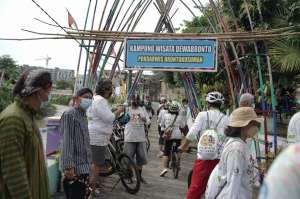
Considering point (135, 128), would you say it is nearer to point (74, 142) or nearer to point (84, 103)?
point (84, 103)

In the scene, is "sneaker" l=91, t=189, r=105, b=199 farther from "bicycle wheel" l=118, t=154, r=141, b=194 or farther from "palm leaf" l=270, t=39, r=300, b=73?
"palm leaf" l=270, t=39, r=300, b=73

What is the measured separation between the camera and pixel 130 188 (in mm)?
7047

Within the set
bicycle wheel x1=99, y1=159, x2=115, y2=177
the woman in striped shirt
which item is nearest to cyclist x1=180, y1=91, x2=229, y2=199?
the woman in striped shirt

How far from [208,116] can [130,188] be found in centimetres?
236

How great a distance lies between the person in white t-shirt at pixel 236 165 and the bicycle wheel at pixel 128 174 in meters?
3.63

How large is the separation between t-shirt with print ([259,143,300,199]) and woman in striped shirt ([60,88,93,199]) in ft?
10.6

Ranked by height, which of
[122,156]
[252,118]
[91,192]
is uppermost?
[252,118]

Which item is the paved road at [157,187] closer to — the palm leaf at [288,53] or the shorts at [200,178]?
the shorts at [200,178]

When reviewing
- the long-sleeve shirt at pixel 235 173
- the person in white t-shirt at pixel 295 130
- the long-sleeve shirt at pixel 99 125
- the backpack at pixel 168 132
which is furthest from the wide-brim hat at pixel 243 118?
the backpack at pixel 168 132

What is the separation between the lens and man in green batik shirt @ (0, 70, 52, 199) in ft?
8.59

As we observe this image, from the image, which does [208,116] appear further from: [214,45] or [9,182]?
[9,182]

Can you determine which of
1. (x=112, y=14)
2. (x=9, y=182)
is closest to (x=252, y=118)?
(x=9, y=182)

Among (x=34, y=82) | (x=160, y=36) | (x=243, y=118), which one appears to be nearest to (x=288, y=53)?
(x=160, y=36)

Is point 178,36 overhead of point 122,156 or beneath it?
overhead
